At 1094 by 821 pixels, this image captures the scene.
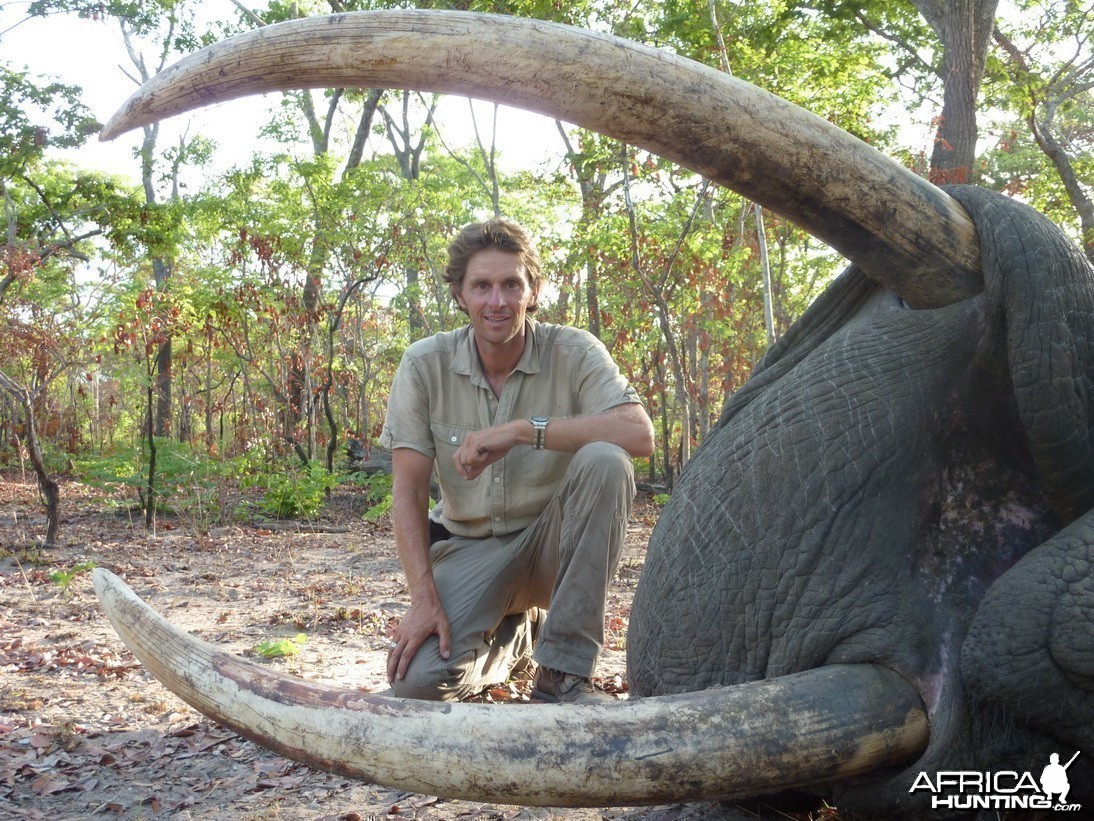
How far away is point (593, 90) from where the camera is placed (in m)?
1.62

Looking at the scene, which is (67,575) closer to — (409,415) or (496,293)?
Answer: (409,415)

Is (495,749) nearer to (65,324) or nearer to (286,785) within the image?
(286,785)

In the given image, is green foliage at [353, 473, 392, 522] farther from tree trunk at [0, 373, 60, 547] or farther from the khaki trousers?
the khaki trousers

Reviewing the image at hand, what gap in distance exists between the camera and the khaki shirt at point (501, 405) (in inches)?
151

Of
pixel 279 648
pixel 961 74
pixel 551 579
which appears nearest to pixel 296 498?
pixel 279 648

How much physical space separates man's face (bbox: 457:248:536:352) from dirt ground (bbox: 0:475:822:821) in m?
1.48

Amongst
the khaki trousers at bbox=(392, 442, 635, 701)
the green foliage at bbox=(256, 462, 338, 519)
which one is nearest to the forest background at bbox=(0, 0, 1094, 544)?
the green foliage at bbox=(256, 462, 338, 519)

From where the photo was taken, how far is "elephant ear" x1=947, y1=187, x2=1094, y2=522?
1.72 metres

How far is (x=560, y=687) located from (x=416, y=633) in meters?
0.54

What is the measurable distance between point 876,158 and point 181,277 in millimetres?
24588

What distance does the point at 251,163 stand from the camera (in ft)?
47.7

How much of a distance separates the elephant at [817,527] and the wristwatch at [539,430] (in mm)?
1397

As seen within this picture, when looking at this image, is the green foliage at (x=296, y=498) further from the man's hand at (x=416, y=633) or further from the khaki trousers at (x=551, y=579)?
the man's hand at (x=416, y=633)

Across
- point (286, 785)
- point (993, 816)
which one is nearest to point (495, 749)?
point (993, 816)
